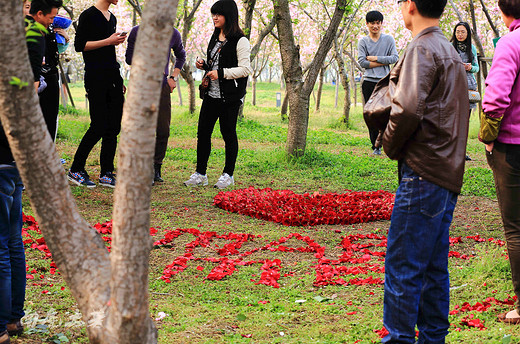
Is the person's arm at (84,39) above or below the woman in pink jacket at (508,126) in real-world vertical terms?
above

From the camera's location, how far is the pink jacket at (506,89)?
4031 mm

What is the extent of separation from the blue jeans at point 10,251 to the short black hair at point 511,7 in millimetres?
3451

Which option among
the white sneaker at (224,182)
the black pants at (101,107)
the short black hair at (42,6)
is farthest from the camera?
the white sneaker at (224,182)

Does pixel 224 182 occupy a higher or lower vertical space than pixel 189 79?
lower

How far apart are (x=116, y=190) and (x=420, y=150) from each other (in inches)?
65.8

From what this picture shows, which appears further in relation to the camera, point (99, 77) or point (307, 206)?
point (99, 77)

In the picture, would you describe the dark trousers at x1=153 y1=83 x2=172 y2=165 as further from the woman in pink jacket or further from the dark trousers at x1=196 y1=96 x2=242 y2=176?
the woman in pink jacket

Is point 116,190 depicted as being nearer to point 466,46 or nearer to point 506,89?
point 506,89

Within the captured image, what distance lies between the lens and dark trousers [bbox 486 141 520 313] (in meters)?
4.12

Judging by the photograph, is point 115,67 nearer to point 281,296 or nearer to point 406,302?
point 281,296

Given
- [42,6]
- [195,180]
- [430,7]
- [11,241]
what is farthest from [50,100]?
[430,7]

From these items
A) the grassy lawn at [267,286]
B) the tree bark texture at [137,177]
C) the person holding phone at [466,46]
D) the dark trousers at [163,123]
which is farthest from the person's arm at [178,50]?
the tree bark texture at [137,177]

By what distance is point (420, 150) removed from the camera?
11.0ft

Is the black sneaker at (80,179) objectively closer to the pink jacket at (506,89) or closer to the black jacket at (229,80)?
the black jacket at (229,80)
